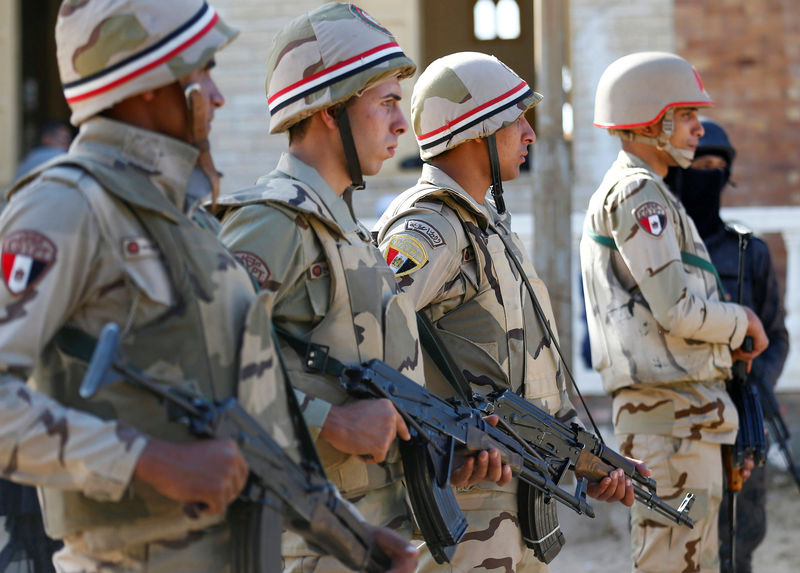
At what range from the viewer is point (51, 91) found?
14125 mm

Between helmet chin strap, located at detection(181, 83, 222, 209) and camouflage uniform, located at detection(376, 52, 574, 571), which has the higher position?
helmet chin strap, located at detection(181, 83, 222, 209)

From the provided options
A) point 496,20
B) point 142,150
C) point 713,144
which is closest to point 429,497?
point 142,150

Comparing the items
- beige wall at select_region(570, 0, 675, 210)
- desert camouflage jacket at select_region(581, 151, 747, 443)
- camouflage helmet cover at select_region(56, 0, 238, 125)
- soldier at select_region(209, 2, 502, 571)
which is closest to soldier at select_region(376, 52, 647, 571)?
soldier at select_region(209, 2, 502, 571)

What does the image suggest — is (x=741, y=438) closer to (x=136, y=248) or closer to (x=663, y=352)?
(x=663, y=352)

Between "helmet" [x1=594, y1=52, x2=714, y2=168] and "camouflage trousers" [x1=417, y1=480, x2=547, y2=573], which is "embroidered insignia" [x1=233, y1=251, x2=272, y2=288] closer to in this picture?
"camouflage trousers" [x1=417, y1=480, x2=547, y2=573]

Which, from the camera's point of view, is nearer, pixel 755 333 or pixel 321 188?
pixel 321 188

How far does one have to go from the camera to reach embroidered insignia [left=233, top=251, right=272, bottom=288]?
2.41 metres

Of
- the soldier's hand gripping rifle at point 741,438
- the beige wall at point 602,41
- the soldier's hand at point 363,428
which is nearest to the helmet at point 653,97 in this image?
the soldier's hand gripping rifle at point 741,438

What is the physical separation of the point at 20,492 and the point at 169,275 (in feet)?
5.95

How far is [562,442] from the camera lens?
3176 mm

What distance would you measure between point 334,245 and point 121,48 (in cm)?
78

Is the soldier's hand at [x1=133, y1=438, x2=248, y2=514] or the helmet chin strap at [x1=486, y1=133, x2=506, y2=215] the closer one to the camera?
the soldier's hand at [x1=133, y1=438, x2=248, y2=514]

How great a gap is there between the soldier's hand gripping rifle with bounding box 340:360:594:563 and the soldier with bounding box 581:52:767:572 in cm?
128

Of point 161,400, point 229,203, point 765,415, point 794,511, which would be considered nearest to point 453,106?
point 229,203
